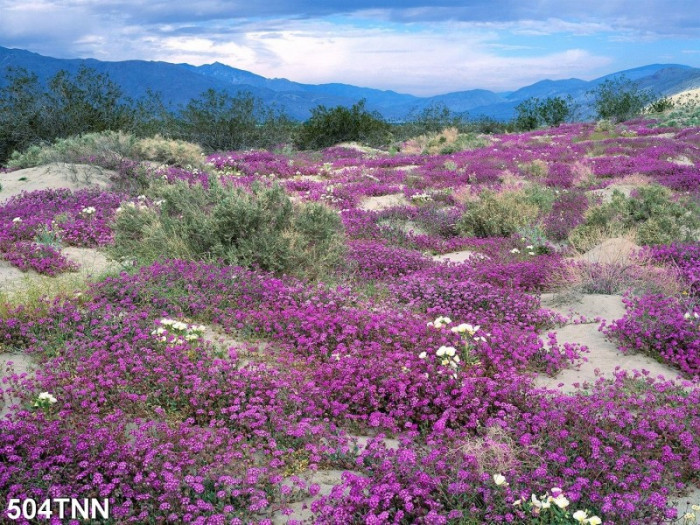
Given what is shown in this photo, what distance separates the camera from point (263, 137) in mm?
36000

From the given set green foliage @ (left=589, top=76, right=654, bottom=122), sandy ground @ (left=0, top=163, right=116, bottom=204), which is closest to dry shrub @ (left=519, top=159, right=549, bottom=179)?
sandy ground @ (left=0, top=163, right=116, bottom=204)

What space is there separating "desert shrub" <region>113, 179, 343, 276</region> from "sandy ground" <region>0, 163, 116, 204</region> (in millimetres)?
6233

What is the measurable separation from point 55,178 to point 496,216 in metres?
11.8

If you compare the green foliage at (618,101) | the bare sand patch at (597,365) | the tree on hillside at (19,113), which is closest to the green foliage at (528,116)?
the green foliage at (618,101)

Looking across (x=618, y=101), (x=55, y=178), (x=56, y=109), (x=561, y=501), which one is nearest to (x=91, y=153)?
(x=55, y=178)

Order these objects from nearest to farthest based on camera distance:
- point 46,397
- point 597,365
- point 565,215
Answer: point 46,397 → point 597,365 → point 565,215

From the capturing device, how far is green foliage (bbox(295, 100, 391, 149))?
38.8 metres

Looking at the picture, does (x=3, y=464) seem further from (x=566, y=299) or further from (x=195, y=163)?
(x=195, y=163)

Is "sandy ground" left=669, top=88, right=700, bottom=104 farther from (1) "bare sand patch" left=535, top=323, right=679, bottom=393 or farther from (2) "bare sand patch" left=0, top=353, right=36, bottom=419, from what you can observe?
(2) "bare sand patch" left=0, top=353, right=36, bottom=419

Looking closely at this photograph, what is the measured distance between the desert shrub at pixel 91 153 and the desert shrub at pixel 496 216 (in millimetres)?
A: 10790

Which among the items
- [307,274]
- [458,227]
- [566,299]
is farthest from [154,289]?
[458,227]

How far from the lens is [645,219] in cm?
1164

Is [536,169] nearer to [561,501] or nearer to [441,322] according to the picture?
[441,322]

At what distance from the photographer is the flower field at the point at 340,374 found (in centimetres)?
372
